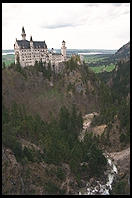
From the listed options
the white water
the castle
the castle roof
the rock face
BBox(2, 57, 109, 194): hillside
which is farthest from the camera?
the castle roof

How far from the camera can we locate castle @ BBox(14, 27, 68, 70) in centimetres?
12075

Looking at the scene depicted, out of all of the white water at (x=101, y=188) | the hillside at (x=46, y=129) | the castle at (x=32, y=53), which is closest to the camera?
the hillside at (x=46, y=129)

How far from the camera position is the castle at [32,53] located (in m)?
121

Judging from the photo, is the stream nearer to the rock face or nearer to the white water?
the white water

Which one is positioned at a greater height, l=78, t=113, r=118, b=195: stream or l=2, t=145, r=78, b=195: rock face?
l=2, t=145, r=78, b=195: rock face

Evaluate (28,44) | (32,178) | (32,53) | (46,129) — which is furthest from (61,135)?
(28,44)

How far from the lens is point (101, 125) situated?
292ft

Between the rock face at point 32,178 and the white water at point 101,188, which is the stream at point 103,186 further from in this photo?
the rock face at point 32,178

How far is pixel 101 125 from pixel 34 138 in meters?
28.8

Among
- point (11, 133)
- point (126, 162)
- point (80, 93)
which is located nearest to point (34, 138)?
point (11, 133)

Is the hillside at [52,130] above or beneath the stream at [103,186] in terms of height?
above

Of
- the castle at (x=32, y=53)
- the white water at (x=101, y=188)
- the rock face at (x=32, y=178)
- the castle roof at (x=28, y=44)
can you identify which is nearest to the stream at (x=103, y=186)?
the white water at (x=101, y=188)

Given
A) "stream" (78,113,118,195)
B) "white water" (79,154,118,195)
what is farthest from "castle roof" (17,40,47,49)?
"white water" (79,154,118,195)

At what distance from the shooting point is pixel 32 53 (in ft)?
404
